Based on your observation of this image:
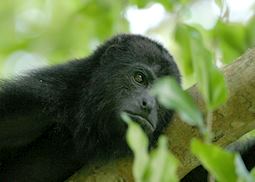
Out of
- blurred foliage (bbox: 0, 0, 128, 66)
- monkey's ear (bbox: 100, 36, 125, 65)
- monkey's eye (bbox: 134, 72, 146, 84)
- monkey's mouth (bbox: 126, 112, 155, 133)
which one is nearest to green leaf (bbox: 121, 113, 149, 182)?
monkey's mouth (bbox: 126, 112, 155, 133)

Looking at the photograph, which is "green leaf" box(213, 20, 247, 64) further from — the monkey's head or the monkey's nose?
the monkey's nose

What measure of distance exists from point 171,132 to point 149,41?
1.06 m

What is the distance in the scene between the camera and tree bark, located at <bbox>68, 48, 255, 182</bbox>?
304cm

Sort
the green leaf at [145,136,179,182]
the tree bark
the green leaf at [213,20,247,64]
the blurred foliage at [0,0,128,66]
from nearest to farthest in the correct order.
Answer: the green leaf at [145,136,179,182], the tree bark, the green leaf at [213,20,247,64], the blurred foliage at [0,0,128,66]

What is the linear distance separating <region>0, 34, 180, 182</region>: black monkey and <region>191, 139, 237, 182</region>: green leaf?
5.60 feet

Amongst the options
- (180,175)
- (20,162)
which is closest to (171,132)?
(180,175)

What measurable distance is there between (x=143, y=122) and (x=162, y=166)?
1.68 metres

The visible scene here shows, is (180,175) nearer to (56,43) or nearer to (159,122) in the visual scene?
(159,122)

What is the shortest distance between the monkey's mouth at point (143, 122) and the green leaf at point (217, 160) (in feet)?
5.30

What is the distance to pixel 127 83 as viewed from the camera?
380 cm

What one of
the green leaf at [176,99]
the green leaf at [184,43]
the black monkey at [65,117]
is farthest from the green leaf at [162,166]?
the green leaf at [184,43]

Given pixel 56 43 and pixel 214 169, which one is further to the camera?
pixel 56 43

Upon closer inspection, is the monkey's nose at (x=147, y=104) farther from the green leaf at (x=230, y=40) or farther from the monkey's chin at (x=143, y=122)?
the green leaf at (x=230, y=40)

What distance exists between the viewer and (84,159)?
11.8 ft
